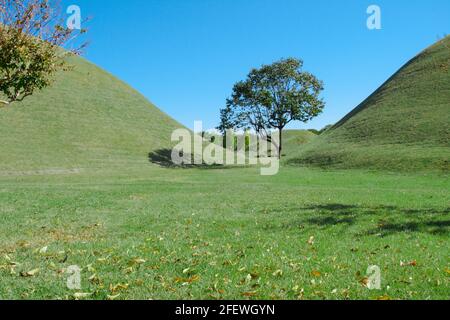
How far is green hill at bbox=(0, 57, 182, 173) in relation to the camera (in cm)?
6219

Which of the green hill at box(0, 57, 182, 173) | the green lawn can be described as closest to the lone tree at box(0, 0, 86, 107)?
the green lawn

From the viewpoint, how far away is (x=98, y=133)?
77.6 meters

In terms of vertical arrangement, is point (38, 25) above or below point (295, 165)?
above

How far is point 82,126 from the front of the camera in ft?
255

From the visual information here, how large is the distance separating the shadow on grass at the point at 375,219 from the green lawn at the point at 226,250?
4 cm

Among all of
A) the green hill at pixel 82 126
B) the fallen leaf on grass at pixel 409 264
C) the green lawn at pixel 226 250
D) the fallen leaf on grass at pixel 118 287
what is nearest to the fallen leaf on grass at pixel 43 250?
the green lawn at pixel 226 250

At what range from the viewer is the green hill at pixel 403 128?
53550mm

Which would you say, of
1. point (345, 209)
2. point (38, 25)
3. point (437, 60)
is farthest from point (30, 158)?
point (437, 60)

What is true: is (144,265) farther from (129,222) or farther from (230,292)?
(129,222)

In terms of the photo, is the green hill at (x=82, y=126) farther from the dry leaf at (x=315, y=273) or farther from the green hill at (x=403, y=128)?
the dry leaf at (x=315, y=273)

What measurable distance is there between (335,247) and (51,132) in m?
70.5

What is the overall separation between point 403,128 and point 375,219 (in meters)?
60.1

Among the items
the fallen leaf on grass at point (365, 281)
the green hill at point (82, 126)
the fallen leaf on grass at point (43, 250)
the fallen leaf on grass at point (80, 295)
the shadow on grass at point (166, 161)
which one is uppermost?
the green hill at point (82, 126)

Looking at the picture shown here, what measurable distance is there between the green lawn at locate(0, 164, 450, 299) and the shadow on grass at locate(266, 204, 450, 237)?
0.04 metres
